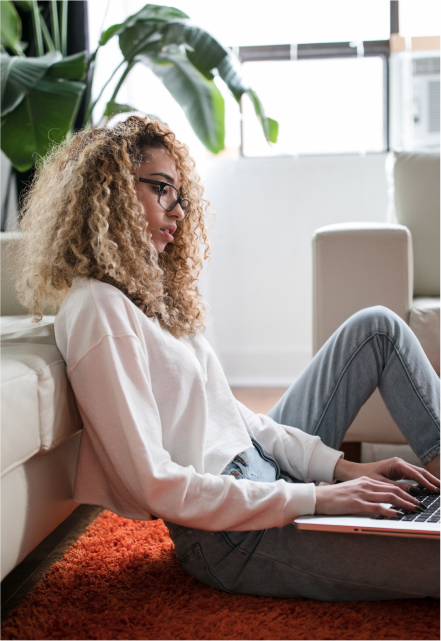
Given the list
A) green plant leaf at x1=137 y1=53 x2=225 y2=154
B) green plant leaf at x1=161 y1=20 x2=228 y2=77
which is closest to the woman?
green plant leaf at x1=161 y1=20 x2=228 y2=77

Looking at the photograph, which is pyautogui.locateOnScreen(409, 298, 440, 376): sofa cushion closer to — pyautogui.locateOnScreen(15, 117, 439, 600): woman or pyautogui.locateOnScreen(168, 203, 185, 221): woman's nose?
pyautogui.locateOnScreen(15, 117, 439, 600): woman

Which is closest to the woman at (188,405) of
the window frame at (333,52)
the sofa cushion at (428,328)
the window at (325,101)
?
the sofa cushion at (428,328)

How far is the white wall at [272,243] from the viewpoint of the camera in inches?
114

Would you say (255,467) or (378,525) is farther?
(255,467)

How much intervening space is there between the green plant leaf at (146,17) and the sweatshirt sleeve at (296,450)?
1.78 metres

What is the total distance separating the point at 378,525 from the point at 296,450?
0.27m

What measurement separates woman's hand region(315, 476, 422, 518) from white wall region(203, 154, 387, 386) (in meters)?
1.99

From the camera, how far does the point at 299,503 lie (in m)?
0.84

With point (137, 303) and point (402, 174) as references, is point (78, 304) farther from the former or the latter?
point (402, 174)

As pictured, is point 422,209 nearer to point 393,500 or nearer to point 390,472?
point 390,472

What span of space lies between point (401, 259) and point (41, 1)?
2319mm

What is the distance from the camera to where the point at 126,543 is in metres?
1.15

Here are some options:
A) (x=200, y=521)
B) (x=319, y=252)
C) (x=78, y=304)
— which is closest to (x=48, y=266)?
(x=78, y=304)

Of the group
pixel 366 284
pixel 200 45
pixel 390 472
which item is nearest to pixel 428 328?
pixel 366 284
